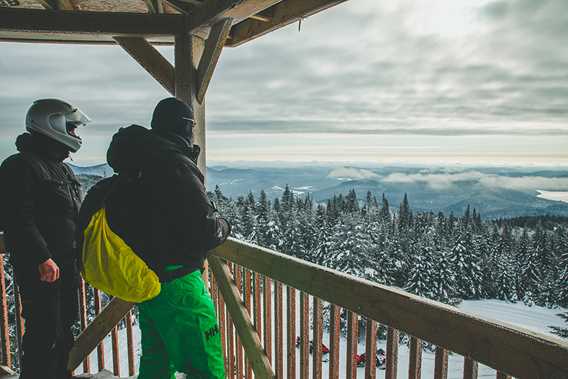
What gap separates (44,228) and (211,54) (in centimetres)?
153

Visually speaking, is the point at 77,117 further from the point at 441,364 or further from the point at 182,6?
the point at 441,364

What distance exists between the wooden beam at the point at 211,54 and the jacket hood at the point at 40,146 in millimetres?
1054

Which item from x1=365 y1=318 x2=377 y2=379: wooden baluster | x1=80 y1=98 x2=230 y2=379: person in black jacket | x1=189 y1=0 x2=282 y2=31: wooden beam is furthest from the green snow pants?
x1=189 y1=0 x2=282 y2=31: wooden beam

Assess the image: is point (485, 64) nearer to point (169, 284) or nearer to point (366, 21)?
point (366, 21)

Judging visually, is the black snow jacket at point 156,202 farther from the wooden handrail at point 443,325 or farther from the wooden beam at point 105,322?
the wooden beam at point 105,322

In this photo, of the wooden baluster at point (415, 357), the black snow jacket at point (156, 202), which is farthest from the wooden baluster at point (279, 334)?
the wooden baluster at point (415, 357)

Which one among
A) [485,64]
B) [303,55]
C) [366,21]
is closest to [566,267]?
[485,64]

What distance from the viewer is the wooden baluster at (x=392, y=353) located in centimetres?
135

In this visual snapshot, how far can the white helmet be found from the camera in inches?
84.1

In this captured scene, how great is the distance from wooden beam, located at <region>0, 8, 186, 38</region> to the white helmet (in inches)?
31.7

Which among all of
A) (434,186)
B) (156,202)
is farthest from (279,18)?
(434,186)

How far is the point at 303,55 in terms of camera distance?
12453 mm

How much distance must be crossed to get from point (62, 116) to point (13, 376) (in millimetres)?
1929

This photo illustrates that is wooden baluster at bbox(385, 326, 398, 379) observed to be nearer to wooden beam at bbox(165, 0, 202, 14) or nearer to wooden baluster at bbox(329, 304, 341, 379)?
wooden baluster at bbox(329, 304, 341, 379)
